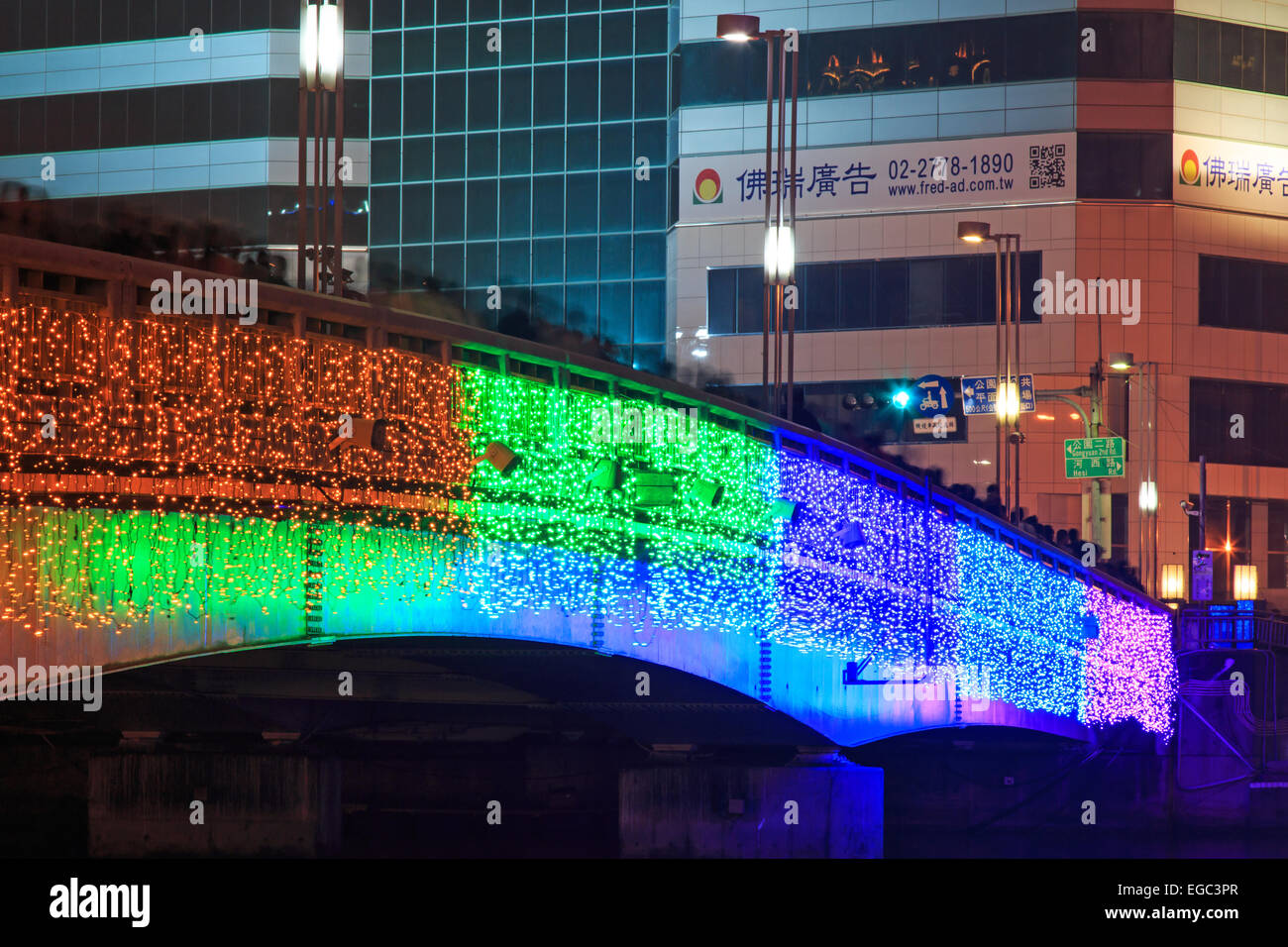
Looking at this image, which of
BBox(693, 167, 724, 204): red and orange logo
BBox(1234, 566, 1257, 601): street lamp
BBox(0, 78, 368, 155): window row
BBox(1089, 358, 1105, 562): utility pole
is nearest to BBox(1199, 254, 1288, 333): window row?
BBox(1089, 358, 1105, 562): utility pole

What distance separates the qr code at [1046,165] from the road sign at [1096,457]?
1043 centimetres

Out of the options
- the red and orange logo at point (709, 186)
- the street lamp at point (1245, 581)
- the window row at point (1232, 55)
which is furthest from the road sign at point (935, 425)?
the window row at point (1232, 55)

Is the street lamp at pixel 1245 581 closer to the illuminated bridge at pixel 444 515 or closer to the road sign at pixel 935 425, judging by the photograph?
the road sign at pixel 935 425

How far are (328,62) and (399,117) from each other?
1465 inches

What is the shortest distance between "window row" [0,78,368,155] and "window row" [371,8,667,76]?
8.26ft

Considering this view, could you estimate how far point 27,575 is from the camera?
17.1 meters

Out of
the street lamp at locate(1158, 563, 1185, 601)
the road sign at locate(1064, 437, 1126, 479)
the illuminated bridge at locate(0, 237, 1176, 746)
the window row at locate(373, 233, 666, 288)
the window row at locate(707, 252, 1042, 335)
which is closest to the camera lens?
the illuminated bridge at locate(0, 237, 1176, 746)

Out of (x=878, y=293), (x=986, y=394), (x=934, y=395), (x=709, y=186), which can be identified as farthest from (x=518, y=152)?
(x=986, y=394)

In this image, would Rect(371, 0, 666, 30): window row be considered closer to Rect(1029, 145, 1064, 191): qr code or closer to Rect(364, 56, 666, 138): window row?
Rect(364, 56, 666, 138): window row

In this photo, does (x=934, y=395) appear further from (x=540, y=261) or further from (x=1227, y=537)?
(x=540, y=261)

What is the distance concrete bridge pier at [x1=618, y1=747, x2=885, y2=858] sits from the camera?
30000 millimetres

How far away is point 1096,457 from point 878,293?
1211 cm
